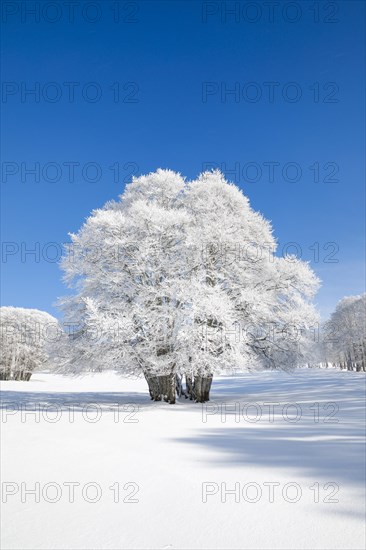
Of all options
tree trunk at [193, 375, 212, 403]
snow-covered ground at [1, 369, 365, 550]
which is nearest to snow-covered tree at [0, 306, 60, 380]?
tree trunk at [193, 375, 212, 403]

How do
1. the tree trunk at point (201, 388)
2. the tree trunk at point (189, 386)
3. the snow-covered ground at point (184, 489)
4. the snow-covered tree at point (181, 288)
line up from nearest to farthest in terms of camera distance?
the snow-covered ground at point (184, 489) < the snow-covered tree at point (181, 288) < the tree trunk at point (201, 388) < the tree trunk at point (189, 386)

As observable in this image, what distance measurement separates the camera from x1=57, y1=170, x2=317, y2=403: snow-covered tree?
1650 cm

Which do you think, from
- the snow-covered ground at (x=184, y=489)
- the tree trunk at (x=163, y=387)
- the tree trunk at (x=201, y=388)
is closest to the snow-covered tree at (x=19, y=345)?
the tree trunk at (x=163, y=387)

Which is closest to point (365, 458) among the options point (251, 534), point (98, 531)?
point (251, 534)

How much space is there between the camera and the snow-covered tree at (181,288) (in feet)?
54.1

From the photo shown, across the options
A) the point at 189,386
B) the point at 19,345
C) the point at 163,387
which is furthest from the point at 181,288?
the point at 19,345

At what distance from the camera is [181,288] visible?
16641 mm

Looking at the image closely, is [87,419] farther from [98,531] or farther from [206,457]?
[98,531]

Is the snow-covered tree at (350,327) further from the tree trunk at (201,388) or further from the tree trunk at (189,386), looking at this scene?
the tree trunk at (201,388)

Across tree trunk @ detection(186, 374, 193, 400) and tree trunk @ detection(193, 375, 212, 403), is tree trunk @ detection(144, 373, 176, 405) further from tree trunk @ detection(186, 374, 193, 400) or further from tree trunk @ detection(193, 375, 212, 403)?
tree trunk @ detection(186, 374, 193, 400)

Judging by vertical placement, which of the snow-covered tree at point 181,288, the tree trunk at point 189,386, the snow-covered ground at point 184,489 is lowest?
the tree trunk at point 189,386

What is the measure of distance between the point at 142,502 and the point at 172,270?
1377 cm

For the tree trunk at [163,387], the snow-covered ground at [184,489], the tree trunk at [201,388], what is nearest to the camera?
the snow-covered ground at [184,489]

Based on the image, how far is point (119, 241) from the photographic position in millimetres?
17625
